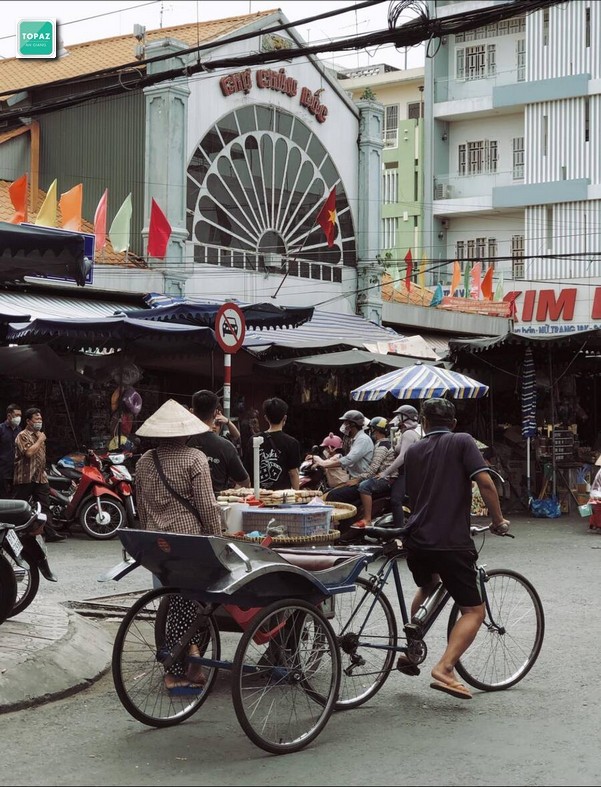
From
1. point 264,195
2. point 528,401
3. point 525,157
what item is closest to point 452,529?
point 528,401

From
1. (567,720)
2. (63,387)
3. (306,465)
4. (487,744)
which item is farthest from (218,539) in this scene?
(63,387)

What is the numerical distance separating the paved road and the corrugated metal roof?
511 inches

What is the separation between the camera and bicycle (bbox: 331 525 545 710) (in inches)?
257

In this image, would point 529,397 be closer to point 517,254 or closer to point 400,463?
point 400,463

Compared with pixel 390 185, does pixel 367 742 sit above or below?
below

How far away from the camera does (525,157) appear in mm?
43000

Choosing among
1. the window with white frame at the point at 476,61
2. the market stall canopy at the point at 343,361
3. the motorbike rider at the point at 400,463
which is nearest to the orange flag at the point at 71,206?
the market stall canopy at the point at 343,361

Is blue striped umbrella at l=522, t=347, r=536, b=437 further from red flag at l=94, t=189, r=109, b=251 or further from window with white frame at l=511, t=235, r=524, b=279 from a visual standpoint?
window with white frame at l=511, t=235, r=524, b=279

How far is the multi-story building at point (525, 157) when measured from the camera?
41344 mm

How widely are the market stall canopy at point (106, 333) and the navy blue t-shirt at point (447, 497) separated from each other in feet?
34.7

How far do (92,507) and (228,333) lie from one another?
4793mm

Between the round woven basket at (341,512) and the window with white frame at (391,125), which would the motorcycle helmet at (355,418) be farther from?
the window with white frame at (391,125)

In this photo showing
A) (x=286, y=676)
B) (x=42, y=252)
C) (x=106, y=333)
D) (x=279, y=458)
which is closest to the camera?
(x=286, y=676)

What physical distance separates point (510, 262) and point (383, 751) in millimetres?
39474
